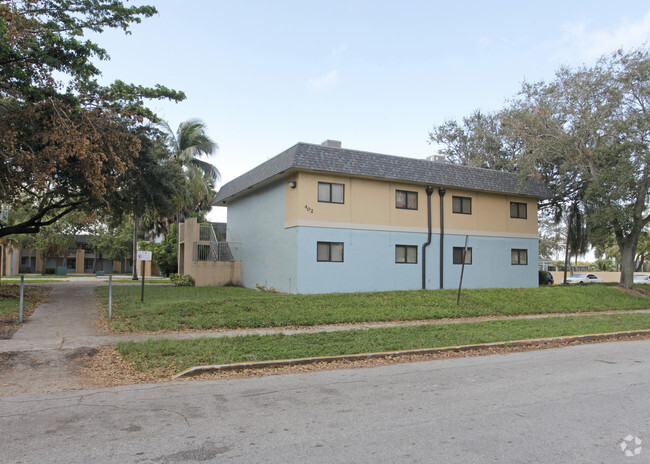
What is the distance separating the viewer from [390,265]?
2052 cm

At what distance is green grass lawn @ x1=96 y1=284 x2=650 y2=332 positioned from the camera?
484 inches

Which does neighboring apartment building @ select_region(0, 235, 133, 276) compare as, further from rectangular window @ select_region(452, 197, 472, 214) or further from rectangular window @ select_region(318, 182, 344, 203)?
rectangular window @ select_region(452, 197, 472, 214)

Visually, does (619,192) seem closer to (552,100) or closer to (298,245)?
(552,100)

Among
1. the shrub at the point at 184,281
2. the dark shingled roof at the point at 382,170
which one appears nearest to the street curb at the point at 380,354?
the dark shingled roof at the point at 382,170

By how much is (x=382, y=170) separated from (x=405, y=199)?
200 centimetres

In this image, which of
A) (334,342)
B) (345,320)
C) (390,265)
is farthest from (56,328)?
(390,265)

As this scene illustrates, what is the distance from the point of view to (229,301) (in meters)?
14.9

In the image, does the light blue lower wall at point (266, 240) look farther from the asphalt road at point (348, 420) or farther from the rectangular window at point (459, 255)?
the asphalt road at point (348, 420)

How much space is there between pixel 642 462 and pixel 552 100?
21.5 m

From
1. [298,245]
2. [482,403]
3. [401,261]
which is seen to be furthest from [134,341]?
[401,261]

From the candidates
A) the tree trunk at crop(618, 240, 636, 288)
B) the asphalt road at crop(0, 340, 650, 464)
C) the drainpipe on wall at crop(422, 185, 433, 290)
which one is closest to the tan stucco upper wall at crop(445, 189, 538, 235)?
the drainpipe on wall at crop(422, 185, 433, 290)

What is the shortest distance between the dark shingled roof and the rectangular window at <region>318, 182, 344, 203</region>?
0.73 metres

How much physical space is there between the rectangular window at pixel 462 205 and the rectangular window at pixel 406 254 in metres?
2.93

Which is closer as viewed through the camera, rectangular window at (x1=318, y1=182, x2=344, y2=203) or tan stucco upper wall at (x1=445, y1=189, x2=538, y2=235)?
rectangular window at (x1=318, y1=182, x2=344, y2=203)
